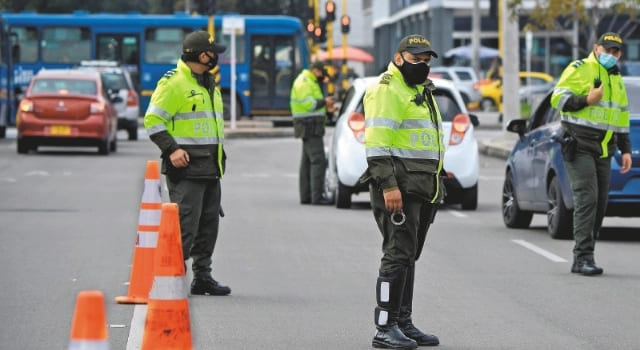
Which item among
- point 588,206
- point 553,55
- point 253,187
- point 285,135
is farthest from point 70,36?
point 588,206

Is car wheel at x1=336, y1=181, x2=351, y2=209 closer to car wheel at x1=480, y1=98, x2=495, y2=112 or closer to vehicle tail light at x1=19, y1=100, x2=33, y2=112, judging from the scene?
vehicle tail light at x1=19, y1=100, x2=33, y2=112

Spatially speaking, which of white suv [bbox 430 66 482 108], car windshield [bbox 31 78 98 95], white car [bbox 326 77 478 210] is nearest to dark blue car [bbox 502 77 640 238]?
white car [bbox 326 77 478 210]

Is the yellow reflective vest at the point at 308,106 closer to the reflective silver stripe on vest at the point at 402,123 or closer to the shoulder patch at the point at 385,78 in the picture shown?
the reflective silver stripe on vest at the point at 402,123

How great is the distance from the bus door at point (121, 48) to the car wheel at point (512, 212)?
31.5 meters

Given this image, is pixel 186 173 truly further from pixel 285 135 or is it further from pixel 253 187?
pixel 285 135

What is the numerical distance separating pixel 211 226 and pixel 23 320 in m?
1.69

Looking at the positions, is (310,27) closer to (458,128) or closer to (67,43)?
(67,43)

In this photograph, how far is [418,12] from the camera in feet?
266

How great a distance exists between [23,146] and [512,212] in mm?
15752

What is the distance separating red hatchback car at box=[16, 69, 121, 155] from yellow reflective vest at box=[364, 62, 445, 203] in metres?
21.2

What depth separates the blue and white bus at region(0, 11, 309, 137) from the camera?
46531 millimetres

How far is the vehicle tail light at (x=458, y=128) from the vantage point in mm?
18703

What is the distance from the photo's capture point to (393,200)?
876cm

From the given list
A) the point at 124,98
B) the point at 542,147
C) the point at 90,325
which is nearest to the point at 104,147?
the point at 124,98
